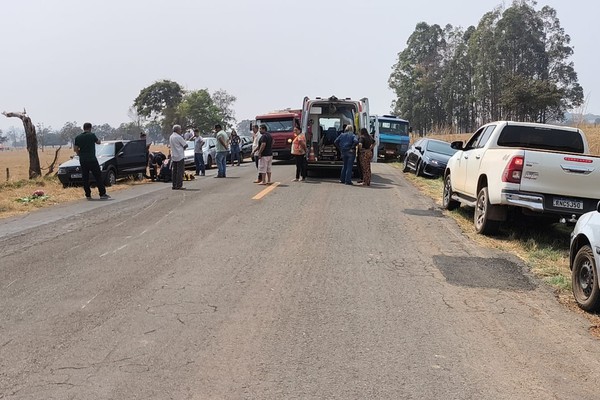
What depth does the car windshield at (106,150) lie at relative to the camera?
59.6 ft

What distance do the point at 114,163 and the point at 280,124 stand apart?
11042 millimetres

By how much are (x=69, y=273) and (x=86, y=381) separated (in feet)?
10.2

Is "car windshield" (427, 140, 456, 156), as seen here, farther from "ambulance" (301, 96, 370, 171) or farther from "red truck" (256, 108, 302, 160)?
"red truck" (256, 108, 302, 160)

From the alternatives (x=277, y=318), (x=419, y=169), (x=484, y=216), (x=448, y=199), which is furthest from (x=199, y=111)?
Answer: (x=277, y=318)

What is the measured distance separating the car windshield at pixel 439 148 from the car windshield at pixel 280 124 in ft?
28.2

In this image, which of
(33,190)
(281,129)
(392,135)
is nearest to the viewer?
(33,190)

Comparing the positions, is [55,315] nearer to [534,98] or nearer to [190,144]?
[190,144]

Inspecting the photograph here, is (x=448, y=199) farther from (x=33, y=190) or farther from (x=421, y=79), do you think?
(x=421, y=79)

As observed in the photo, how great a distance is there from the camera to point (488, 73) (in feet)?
229

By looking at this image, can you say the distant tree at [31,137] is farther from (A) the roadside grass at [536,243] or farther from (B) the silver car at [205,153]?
(A) the roadside grass at [536,243]

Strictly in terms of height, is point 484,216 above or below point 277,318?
above

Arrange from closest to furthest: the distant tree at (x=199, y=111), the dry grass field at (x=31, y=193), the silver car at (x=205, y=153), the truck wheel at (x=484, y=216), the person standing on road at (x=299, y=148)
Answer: the truck wheel at (x=484, y=216)
the dry grass field at (x=31, y=193)
the person standing on road at (x=299, y=148)
the silver car at (x=205, y=153)
the distant tree at (x=199, y=111)

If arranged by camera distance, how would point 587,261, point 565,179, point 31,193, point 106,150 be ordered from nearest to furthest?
point 587,261 < point 565,179 < point 31,193 < point 106,150

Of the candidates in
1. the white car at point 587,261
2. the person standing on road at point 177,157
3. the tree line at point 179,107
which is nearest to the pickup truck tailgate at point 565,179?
the white car at point 587,261
